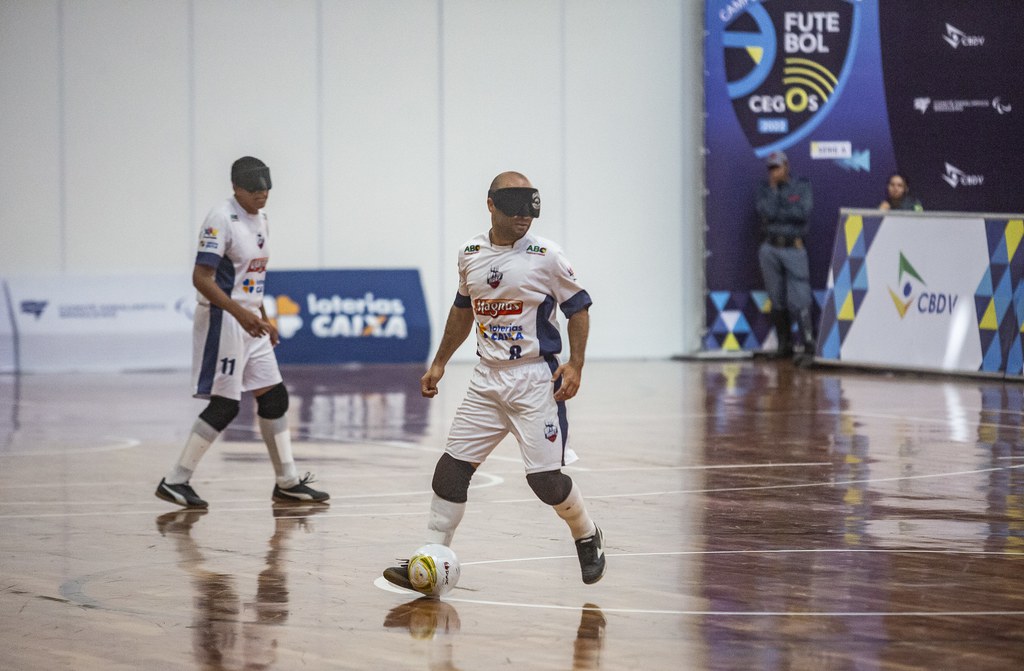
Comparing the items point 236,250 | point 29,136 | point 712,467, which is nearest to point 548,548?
point 236,250

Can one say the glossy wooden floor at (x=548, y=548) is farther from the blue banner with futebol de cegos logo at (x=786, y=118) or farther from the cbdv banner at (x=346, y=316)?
the blue banner with futebol de cegos logo at (x=786, y=118)

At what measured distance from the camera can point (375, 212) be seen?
853 inches

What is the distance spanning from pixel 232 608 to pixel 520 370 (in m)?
1.65

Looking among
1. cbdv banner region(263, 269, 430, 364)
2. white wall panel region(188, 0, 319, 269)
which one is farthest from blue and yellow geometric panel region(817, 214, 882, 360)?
white wall panel region(188, 0, 319, 269)

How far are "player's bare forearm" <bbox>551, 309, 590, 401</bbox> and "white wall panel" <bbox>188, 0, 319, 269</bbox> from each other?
14389 mm

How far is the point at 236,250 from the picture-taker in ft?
32.0

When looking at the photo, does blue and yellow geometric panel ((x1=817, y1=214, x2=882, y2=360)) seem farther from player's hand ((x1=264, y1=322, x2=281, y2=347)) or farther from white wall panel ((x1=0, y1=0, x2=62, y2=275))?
player's hand ((x1=264, y1=322, x2=281, y2=347))

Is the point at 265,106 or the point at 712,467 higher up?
the point at 265,106

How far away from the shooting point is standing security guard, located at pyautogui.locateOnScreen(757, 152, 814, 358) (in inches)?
811

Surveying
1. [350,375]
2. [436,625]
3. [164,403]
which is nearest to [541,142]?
[350,375]

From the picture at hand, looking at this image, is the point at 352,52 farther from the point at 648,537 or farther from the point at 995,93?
the point at 648,537

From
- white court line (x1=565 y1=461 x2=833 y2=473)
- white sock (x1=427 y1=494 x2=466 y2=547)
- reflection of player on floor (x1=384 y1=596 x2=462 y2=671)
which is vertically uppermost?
white sock (x1=427 y1=494 x2=466 y2=547)

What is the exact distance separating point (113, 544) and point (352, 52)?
14.0m

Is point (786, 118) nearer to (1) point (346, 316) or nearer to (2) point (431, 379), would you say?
(1) point (346, 316)
